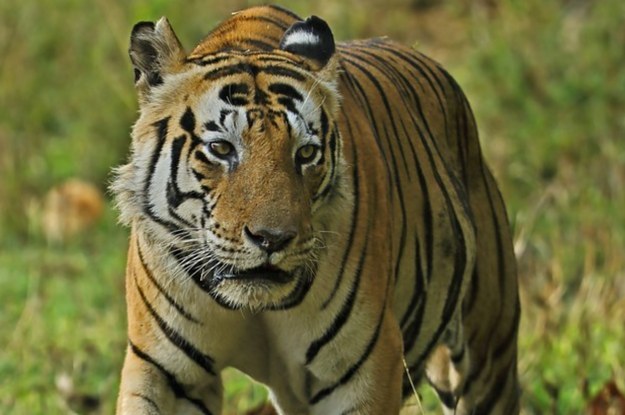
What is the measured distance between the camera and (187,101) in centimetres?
407

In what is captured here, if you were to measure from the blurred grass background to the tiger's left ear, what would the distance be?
1698 millimetres

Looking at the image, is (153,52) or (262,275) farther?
(153,52)

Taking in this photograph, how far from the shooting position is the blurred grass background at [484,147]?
6.64 metres

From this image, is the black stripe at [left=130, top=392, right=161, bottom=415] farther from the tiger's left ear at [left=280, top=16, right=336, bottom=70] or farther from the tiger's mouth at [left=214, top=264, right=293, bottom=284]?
the tiger's left ear at [left=280, top=16, right=336, bottom=70]

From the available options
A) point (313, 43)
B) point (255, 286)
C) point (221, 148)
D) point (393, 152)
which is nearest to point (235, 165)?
point (221, 148)

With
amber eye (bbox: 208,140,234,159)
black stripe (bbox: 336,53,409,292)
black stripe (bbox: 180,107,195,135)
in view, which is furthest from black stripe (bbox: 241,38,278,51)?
black stripe (bbox: 336,53,409,292)

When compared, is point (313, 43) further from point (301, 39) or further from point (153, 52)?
point (153, 52)

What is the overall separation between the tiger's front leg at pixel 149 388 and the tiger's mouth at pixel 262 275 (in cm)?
43

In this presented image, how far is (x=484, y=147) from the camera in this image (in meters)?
9.37

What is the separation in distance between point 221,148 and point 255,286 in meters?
0.35

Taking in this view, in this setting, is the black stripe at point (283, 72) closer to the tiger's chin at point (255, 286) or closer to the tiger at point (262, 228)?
the tiger at point (262, 228)

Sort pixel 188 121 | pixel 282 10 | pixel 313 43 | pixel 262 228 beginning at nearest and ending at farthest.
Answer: pixel 262 228
pixel 188 121
pixel 313 43
pixel 282 10

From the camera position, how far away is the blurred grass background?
664 centimetres

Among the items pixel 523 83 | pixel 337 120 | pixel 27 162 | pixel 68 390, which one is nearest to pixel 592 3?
pixel 523 83
